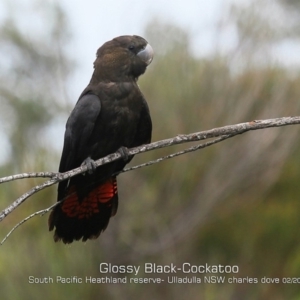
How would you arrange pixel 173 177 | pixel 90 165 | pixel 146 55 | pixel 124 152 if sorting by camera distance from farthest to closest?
pixel 173 177
pixel 146 55
pixel 124 152
pixel 90 165

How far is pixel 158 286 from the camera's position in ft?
21.5

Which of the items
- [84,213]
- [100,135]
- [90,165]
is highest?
[100,135]

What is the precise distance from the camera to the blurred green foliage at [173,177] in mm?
5922

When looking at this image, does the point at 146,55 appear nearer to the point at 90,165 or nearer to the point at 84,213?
the point at 90,165

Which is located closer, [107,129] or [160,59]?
[107,129]

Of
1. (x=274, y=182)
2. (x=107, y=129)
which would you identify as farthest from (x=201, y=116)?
(x=107, y=129)

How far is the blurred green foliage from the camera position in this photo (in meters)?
5.92

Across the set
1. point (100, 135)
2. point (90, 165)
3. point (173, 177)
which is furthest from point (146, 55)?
point (173, 177)

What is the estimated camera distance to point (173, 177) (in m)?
7.10

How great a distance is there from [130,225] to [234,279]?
1263 millimetres

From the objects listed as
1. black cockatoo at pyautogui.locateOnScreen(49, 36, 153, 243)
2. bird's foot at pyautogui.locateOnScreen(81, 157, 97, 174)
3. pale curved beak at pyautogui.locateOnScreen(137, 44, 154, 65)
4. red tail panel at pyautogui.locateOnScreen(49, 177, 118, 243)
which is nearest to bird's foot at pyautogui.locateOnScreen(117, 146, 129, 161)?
black cockatoo at pyautogui.locateOnScreen(49, 36, 153, 243)

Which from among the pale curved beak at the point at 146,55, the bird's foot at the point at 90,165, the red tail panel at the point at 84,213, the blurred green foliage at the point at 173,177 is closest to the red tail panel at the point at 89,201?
the red tail panel at the point at 84,213

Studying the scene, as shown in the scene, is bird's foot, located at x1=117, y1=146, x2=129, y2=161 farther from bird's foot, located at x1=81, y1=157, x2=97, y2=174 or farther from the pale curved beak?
the pale curved beak

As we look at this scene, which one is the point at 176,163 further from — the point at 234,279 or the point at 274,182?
the point at 274,182
